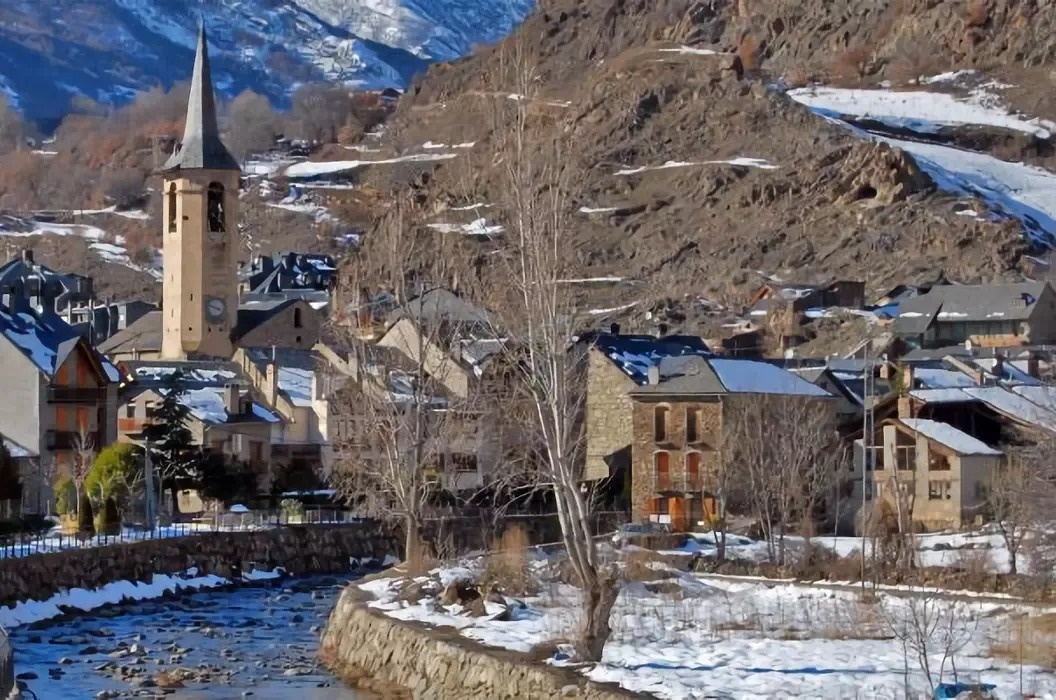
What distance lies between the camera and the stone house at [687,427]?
68.5 meters

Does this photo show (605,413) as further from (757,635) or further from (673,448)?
(757,635)

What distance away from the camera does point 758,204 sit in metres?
174

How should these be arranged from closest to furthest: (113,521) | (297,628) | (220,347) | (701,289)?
1. (297,628)
2. (113,521)
3. (220,347)
4. (701,289)

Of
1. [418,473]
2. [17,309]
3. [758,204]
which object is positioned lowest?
[418,473]

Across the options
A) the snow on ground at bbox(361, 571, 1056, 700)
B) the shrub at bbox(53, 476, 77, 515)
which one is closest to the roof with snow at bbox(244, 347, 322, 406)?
the shrub at bbox(53, 476, 77, 515)

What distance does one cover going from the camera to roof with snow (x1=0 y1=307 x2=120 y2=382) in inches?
2849

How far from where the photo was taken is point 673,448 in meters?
69.8

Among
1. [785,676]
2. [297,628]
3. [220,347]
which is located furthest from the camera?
Answer: [220,347]

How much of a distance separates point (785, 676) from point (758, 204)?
145m

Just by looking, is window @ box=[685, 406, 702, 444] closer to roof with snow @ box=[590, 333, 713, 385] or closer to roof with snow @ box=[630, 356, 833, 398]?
roof with snow @ box=[630, 356, 833, 398]

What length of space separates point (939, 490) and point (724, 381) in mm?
9290

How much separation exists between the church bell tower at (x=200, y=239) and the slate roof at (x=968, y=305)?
38.9m

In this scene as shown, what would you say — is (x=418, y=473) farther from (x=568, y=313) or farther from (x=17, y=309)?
(x=17, y=309)

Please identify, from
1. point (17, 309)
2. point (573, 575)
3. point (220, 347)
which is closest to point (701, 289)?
point (220, 347)
